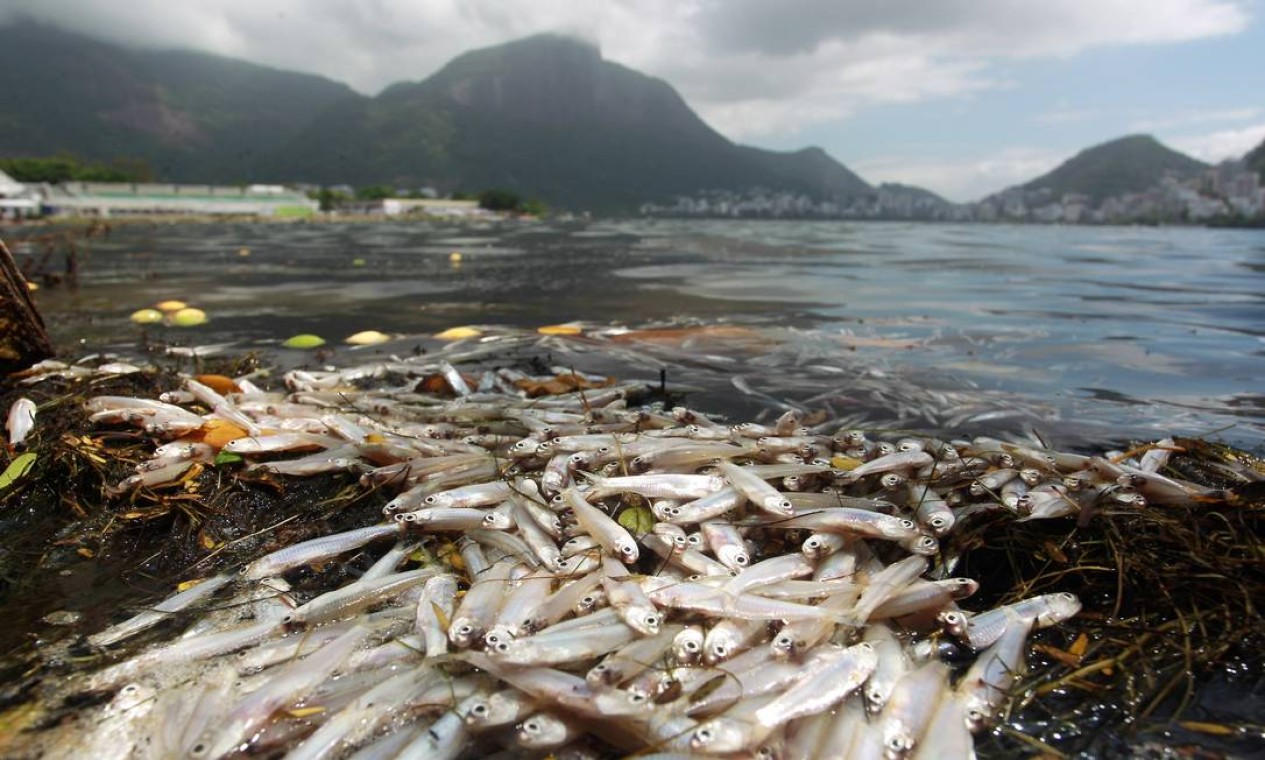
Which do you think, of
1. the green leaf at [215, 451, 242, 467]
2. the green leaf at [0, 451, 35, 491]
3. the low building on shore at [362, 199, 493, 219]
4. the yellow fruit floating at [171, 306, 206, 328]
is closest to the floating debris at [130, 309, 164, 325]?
the yellow fruit floating at [171, 306, 206, 328]

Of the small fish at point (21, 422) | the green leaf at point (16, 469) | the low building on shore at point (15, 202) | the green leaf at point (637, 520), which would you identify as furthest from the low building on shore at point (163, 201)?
the green leaf at point (637, 520)

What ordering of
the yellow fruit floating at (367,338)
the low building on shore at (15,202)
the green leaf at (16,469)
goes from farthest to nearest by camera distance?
the low building on shore at (15,202), the yellow fruit floating at (367,338), the green leaf at (16,469)

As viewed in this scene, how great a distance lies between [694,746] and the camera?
9.76 feet

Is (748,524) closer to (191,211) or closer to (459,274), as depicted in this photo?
(459,274)

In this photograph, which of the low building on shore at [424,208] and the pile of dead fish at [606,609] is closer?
the pile of dead fish at [606,609]

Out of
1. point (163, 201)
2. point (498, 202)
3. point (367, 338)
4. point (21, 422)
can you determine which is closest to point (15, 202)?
point (163, 201)

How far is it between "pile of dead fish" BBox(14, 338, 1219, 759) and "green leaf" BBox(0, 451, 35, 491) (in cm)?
88

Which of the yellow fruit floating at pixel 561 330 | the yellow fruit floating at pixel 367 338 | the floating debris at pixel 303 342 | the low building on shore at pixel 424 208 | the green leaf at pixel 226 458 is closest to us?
the green leaf at pixel 226 458

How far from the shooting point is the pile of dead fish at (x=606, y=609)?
323 centimetres

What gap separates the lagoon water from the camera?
10531 millimetres

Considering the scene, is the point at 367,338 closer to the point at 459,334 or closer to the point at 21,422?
the point at 459,334

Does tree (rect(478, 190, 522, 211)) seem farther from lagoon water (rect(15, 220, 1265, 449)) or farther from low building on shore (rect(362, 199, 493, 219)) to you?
lagoon water (rect(15, 220, 1265, 449))

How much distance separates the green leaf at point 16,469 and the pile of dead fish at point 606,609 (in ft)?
2.89

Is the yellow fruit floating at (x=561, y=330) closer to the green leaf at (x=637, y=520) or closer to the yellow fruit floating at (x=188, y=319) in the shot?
the yellow fruit floating at (x=188, y=319)
